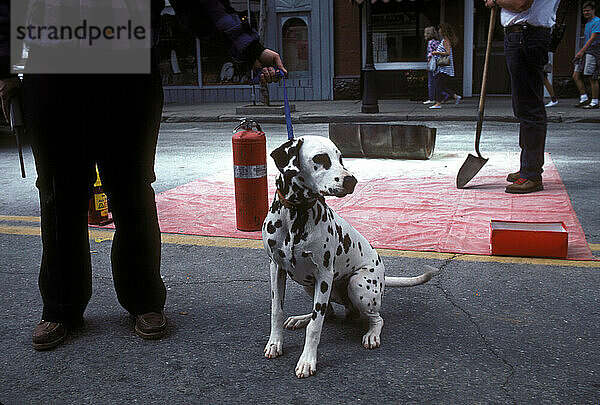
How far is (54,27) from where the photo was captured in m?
2.66

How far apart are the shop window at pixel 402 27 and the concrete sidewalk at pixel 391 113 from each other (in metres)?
1.72

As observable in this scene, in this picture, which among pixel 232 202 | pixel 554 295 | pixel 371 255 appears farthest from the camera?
pixel 232 202

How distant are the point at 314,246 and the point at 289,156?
394 millimetres

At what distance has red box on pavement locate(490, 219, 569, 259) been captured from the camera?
400cm

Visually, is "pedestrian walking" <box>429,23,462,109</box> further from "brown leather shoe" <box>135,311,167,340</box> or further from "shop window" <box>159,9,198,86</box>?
"brown leather shoe" <box>135,311,167,340</box>

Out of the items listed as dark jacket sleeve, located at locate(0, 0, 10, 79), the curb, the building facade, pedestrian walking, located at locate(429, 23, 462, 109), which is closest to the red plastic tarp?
dark jacket sleeve, located at locate(0, 0, 10, 79)

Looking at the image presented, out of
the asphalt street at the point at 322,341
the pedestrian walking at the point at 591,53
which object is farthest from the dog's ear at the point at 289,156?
the pedestrian walking at the point at 591,53

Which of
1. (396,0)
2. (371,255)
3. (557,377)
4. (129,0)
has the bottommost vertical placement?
(557,377)

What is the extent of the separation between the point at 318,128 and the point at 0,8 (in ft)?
32.9

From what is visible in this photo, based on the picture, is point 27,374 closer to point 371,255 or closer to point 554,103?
point 371,255

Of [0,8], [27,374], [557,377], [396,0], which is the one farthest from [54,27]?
[396,0]

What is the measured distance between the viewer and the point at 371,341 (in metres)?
2.81

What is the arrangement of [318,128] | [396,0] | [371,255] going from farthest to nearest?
[396,0] < [318,128] < [371,255]

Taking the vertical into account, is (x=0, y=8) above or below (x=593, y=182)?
above
